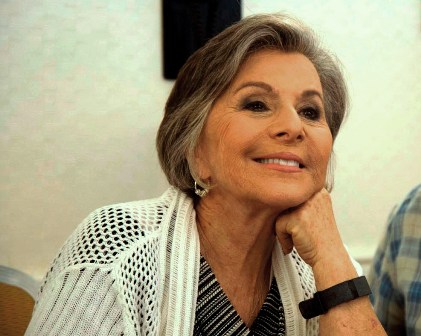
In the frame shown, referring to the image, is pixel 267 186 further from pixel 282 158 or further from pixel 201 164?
pixel 201 164

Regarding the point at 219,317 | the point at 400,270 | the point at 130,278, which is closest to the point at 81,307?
the point at 130,278

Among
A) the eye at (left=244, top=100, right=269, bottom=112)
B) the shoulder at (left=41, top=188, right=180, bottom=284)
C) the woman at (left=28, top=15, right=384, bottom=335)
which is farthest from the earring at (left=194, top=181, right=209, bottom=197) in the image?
the eye at (left=244, top=100, right=269, bottom=112)

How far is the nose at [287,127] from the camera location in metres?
1.23

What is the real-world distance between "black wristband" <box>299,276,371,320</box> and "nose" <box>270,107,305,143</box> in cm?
35

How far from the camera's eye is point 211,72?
132 centimetres

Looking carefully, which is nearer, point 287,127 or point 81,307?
point 81,307

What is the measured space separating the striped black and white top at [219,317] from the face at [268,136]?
0.71ft

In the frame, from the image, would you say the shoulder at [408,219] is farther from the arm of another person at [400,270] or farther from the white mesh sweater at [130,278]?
the white mesh sweater at [130,278]

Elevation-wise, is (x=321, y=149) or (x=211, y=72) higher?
(x=211, y=72)

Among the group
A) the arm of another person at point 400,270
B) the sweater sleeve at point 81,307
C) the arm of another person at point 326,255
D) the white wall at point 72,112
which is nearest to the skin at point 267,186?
the arm of another person at point 326,255

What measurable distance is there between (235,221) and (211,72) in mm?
373

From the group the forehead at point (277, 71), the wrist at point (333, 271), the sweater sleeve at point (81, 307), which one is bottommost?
the wrist at point (333, 271)

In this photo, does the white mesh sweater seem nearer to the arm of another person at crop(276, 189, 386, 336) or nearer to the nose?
the arm of another person at crop(276, 189, 386, 336)

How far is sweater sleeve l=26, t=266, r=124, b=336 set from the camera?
1.04 metres
